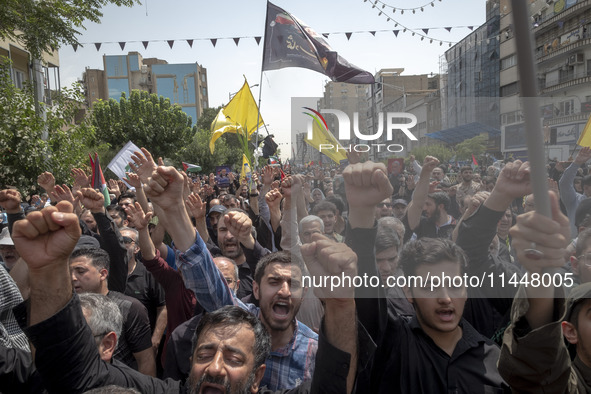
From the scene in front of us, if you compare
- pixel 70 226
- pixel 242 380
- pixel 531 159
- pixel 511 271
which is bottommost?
pixel 242 380

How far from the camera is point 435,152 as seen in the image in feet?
6.44

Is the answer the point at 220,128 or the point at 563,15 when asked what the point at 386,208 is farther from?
the point at 563,15

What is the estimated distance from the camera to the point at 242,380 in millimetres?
1851

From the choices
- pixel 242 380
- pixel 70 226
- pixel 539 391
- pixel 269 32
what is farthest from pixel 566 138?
pixel 269 32

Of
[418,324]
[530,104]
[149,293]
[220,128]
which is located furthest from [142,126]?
[530,104]

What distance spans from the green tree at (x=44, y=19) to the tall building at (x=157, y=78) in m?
74.2

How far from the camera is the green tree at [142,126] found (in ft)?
97.1

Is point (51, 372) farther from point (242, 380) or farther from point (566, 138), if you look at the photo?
point (566, 138)

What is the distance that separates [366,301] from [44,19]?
8152mm

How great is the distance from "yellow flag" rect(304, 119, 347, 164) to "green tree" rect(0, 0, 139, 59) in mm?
7144

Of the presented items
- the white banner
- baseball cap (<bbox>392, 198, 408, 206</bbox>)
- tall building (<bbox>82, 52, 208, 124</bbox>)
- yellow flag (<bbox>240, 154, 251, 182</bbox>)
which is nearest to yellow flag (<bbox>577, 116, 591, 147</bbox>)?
baseball cap (<bbox>392, 198, 408, 206</bbox>)

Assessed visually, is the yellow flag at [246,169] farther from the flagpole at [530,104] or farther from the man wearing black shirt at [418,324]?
the flagpole at [530,104]

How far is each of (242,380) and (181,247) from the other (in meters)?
0.71

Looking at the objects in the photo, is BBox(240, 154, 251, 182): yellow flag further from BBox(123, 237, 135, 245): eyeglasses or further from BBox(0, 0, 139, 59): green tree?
BBox(123, 237, 135, 245): eyeglasses
